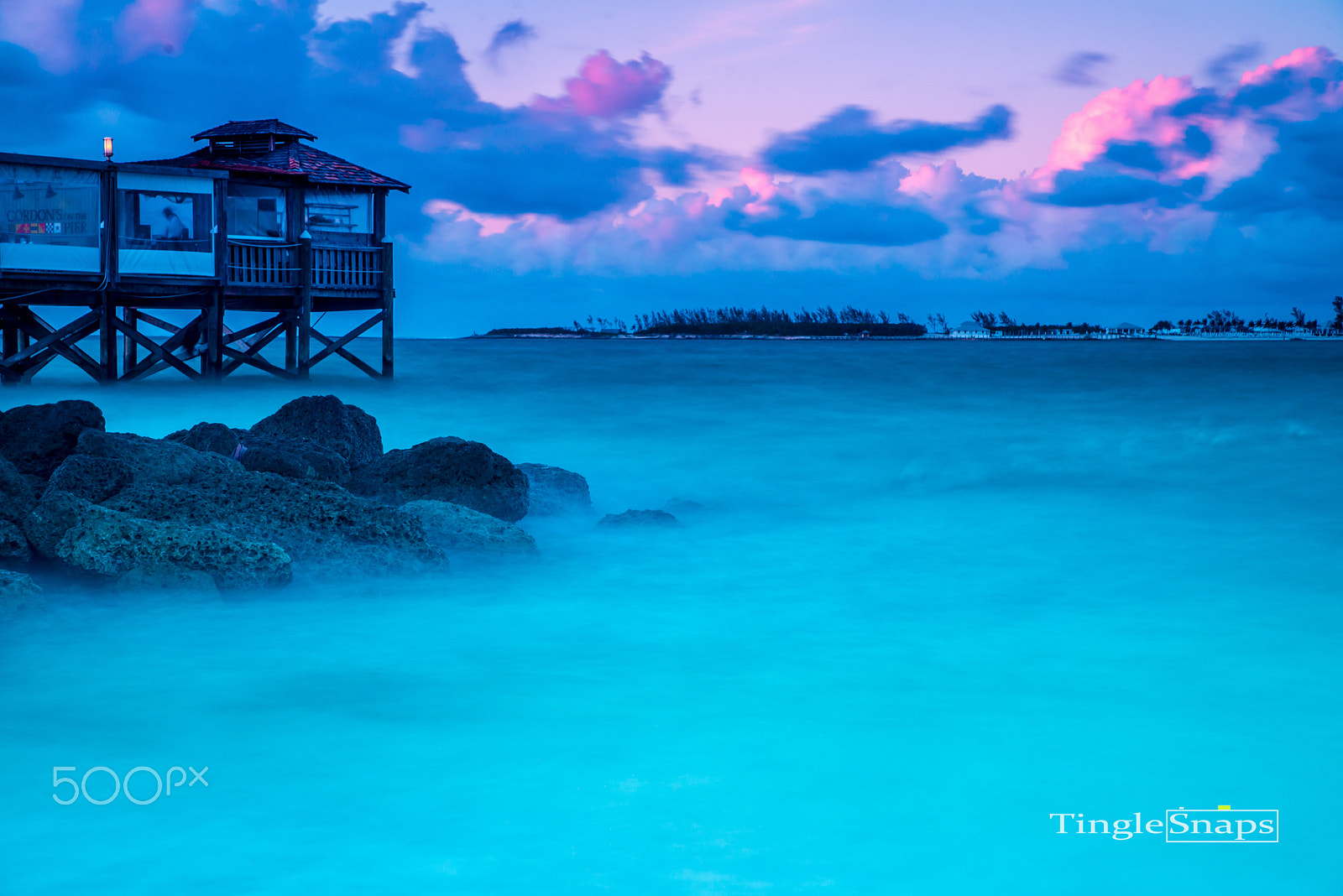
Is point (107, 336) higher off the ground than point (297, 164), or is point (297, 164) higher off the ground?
point (297, 164)

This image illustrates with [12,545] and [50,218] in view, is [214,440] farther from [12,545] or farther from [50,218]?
[50,218]

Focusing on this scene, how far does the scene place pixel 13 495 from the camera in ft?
24.0

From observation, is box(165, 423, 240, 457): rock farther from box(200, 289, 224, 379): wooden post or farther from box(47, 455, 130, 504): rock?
box(200, 289, 224, 379): wooden post

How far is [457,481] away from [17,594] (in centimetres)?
370

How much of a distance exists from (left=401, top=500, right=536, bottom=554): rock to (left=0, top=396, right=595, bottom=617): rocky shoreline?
0.01m

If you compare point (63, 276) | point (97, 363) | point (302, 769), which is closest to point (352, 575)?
point (302, 769)

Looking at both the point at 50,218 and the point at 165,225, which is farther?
the point at 165,225

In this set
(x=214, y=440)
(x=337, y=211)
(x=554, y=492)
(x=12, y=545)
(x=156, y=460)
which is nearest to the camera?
(x=12, y=545)

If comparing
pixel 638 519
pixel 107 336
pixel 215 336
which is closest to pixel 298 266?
pixel 215 336

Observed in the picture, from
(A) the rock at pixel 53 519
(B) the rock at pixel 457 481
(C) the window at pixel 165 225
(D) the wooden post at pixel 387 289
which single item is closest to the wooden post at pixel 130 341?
(C) the window at pixel 165 225

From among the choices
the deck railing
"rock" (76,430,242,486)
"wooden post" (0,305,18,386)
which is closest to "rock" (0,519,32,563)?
"rock" (76,430,242,486)

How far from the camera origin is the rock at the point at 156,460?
8.06 m

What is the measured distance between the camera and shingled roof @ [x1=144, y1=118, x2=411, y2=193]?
918 inches

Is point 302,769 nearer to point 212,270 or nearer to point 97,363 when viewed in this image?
point 212,270
